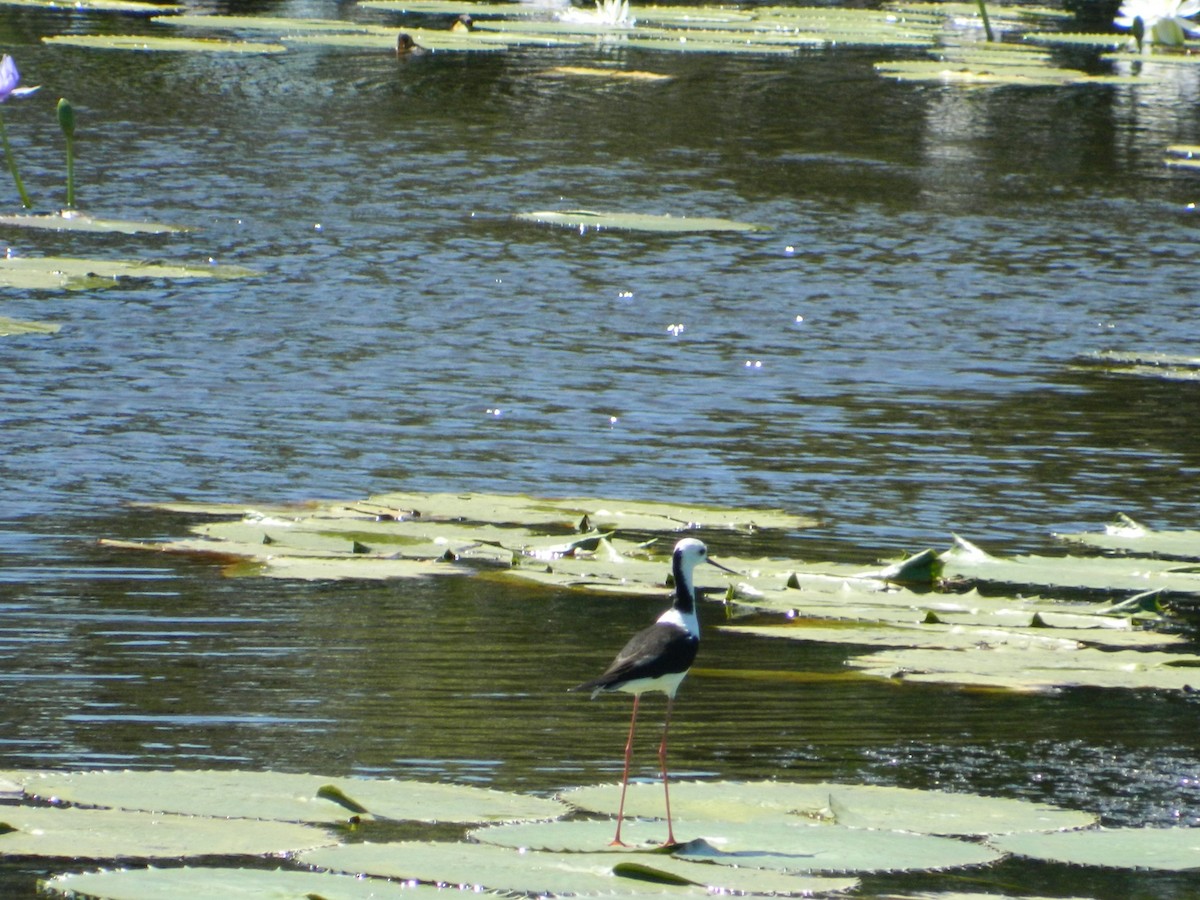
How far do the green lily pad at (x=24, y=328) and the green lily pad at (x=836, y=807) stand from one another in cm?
631

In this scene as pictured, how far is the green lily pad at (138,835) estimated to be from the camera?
171 inches

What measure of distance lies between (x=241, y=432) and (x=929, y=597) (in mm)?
3390

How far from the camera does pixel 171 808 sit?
→ 15.2 feet

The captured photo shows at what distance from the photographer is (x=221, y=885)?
4.16 m

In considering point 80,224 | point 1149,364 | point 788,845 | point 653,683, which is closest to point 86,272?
point 80,224

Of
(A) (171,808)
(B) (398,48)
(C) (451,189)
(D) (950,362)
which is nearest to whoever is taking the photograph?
(A) (171,808)

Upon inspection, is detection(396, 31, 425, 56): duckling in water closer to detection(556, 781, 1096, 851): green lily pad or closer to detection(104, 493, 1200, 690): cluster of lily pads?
detection(104, 493, 1200, 690): cluster of lily pads

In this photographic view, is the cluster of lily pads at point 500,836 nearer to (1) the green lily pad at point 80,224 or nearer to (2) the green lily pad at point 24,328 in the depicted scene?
(2) the green lily pad at point 24,328

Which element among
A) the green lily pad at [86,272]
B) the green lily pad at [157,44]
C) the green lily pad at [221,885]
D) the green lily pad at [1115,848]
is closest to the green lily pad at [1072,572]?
the green lily pad at [1115,848]

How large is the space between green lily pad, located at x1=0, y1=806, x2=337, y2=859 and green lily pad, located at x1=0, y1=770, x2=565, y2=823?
75mm

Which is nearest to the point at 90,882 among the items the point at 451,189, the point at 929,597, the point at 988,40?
the point at 929,597

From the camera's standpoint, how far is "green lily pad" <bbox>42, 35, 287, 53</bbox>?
2225 centimetres

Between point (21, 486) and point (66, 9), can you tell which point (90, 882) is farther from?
point (66, 9)

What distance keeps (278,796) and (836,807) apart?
3.81 ft
